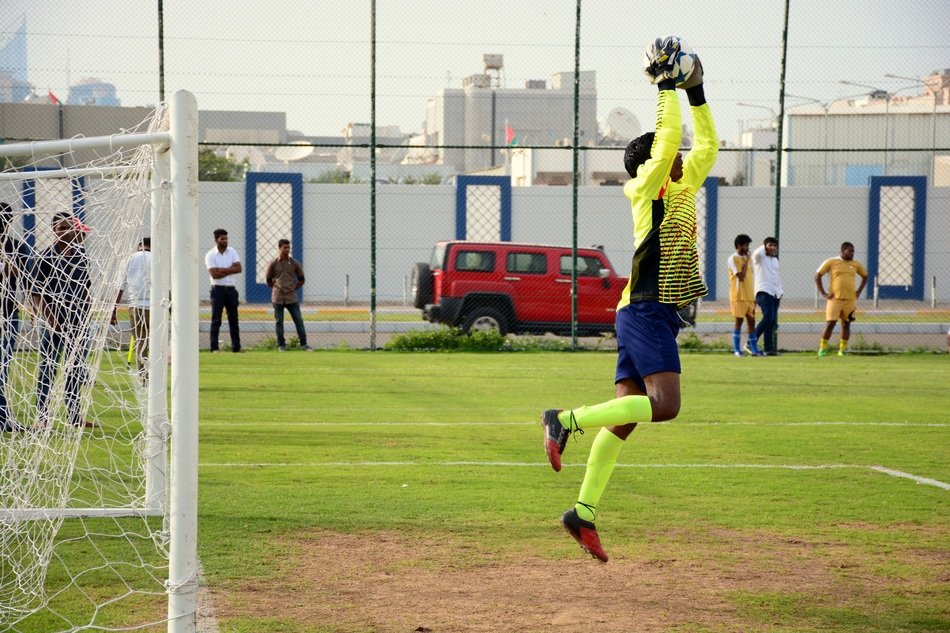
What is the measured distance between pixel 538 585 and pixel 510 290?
1635cm

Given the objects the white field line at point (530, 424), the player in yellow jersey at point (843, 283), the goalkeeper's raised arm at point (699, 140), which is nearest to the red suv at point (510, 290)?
the player in yellow jersey at point (843, 283)

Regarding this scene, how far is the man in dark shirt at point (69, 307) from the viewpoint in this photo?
6633mm

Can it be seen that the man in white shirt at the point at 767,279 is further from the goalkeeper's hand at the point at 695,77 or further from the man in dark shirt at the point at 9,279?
the man in dark shirt at the point at 9,279

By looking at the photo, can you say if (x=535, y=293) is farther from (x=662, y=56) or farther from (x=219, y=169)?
(x=219, y=169)

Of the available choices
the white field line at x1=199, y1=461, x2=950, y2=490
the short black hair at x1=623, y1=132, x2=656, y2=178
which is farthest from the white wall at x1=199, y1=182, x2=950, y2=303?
the short black hair at x1=623, y1=132, x2=656, y2=178

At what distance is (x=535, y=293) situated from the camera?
22188 millimetres

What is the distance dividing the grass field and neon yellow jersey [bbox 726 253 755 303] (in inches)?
192

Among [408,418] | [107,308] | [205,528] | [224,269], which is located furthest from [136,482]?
[224,269]

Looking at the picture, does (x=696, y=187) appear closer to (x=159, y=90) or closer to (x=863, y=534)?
(x=863, y=534)

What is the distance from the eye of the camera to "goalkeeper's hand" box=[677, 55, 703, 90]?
6098 millimetres

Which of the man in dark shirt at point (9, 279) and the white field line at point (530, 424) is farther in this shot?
the white field line at point (530, 424)

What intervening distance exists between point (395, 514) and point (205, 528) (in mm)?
1194

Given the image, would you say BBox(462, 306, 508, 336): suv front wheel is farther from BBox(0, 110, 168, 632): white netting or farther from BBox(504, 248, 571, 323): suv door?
BBox(0, 110, 168, 632): white netting

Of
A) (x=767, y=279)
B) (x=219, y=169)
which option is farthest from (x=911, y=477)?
(x=219, y=169)
